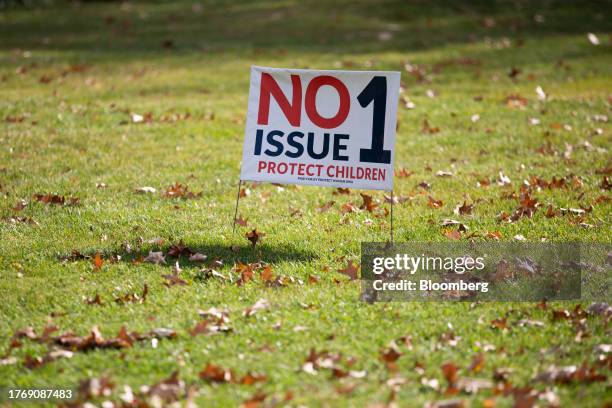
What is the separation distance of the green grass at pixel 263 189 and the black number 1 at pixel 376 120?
780 mm

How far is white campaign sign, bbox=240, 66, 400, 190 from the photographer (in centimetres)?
663

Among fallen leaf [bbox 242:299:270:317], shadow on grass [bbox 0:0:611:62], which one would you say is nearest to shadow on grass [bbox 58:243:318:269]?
fallen leaf [bbox 242:299:270:317]

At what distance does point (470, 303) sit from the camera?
564 centimetres

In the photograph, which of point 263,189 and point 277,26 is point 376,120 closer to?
point 263,189

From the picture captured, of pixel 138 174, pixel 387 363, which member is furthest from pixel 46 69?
pixel 387 363

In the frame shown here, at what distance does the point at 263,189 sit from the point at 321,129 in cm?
212

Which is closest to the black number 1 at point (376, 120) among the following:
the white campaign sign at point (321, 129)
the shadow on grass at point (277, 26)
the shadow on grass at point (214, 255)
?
the white campaign sign at point (321, 129)

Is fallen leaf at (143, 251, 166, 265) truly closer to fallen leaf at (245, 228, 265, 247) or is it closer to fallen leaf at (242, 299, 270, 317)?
fallen leaf at (245, 228, 265, 247)

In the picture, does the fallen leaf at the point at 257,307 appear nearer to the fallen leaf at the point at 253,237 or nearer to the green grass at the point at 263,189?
the green grass at the point at 263,189

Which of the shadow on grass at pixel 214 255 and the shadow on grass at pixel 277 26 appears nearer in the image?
the shadow on grass at pixel 214 255

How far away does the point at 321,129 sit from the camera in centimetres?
673

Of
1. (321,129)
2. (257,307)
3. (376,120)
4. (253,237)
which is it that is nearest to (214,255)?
(253,237)

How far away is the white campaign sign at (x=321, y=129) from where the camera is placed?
663cm

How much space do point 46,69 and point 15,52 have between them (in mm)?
2039
